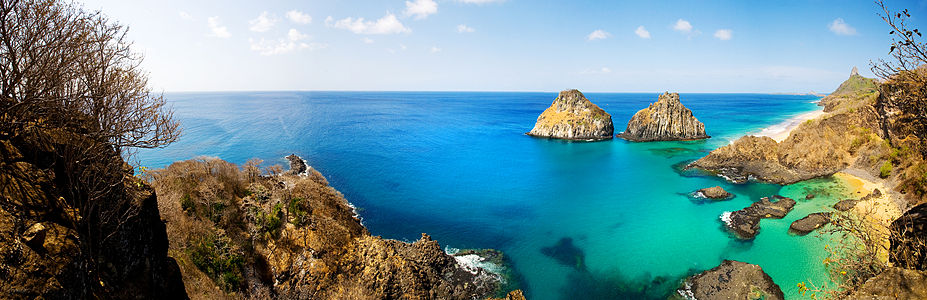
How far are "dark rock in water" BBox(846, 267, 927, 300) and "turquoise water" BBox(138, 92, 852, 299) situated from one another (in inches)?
648

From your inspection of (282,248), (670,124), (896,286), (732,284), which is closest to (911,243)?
(896,286)

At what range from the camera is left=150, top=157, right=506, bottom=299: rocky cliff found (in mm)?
20359

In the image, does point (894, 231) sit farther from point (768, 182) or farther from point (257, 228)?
point (768, 182)

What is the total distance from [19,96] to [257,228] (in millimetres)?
16123

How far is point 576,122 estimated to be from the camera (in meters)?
89.9

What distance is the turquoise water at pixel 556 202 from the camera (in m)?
27.6

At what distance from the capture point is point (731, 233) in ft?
108

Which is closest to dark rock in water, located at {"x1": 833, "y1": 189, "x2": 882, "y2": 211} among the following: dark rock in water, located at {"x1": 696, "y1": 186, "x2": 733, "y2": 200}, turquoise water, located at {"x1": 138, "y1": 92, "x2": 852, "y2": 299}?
turquoise water, located at {"x1": 138, "y1": 92, "x2": 852, "y2": 299}

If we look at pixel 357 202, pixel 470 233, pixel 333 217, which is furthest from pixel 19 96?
pixel 357 202

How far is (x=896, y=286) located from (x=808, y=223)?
31.0 metres

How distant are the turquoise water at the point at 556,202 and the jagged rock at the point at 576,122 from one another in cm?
576

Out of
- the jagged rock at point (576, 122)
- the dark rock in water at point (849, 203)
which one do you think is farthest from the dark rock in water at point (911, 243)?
the jagged rock at point (576, 122)

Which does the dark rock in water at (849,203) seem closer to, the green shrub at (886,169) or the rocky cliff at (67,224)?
the green shrub at (886,169)

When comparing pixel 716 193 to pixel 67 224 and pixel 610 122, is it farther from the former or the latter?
pixel 67 224
